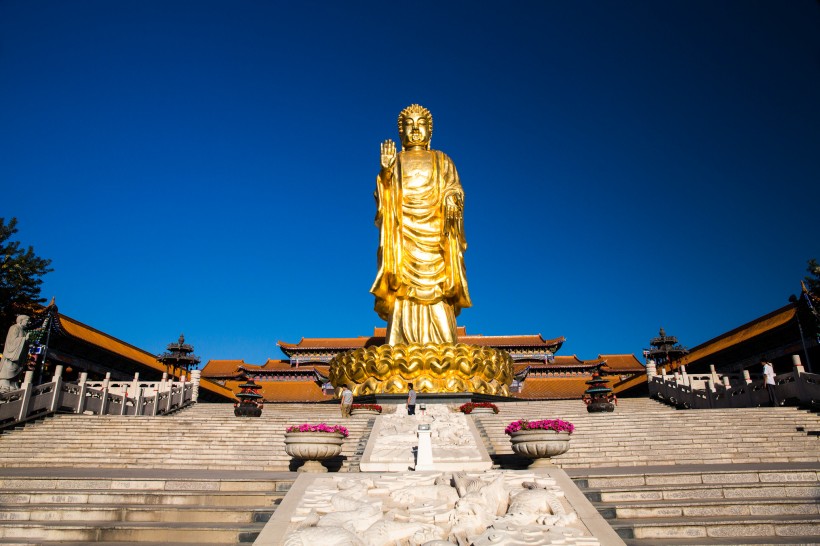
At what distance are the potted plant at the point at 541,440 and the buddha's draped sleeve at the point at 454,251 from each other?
9790mm

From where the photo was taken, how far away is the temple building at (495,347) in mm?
27078

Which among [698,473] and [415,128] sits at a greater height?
[415,128]

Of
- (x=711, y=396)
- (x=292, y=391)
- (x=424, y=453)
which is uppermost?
(x=292, y=391)

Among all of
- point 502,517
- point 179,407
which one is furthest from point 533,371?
point 502,517

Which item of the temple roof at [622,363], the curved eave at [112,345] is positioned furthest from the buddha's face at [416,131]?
the temple roof at [622,363]

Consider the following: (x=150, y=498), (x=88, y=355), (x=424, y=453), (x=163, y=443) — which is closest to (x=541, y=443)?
(x=424, y=453)

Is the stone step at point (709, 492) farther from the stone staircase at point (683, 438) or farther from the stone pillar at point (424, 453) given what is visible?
the stone staircase at point (683, 438)

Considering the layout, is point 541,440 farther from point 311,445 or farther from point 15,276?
point 15,276

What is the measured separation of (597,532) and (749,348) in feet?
62.1

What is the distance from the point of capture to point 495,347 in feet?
89.9

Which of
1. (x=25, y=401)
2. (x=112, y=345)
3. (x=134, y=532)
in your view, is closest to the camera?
(x=134, y=532)

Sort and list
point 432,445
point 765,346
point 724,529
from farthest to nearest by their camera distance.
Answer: point 765,346
point 432,445
point 724,529

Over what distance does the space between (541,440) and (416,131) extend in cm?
1313

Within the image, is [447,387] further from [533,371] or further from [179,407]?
[533,371]
